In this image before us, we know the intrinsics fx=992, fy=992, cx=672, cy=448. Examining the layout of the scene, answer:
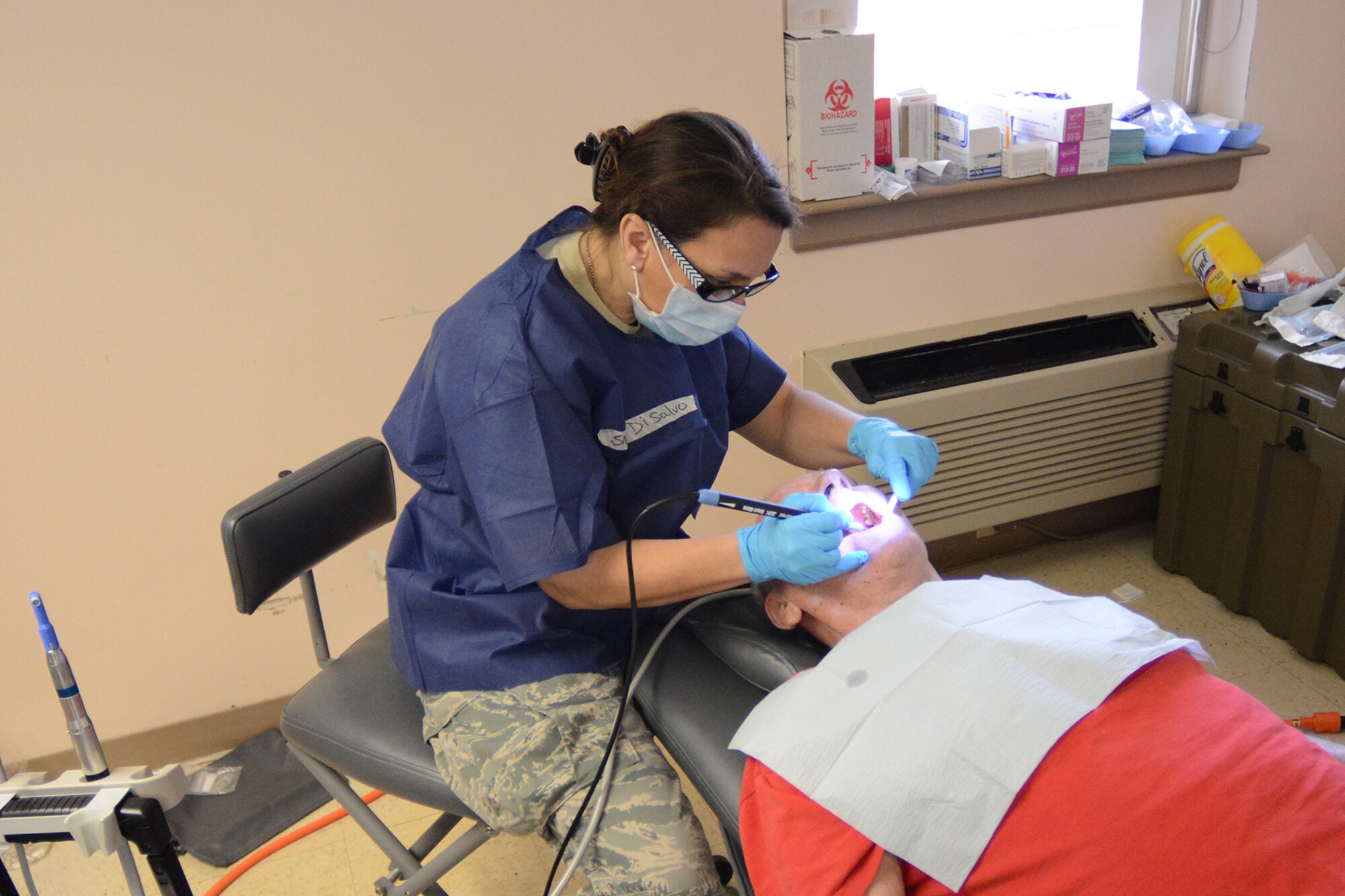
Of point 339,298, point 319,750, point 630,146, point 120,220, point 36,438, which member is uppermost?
point 630,146

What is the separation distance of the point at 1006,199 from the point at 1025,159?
10 centimetres

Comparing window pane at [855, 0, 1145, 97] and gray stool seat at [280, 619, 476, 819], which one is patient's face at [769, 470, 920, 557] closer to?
gray stool seat at [280, 619, 476, 819]

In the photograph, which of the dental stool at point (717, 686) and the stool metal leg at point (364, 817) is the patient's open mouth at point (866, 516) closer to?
the dental stool at point (717, 686)

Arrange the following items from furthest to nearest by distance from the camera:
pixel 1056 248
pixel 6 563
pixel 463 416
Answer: pixel 1056 248 → pixel 6 563 → pixel 463 416

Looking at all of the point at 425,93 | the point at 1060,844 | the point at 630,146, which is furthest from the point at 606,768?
the point at 425,93

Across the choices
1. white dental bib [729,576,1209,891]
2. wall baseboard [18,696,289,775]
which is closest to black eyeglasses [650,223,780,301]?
white dental bib [729,576,1209,891]

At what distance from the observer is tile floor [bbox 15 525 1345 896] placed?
73.1 inches

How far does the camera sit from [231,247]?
185cm

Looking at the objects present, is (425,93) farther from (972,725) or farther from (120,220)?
→ (972,725)

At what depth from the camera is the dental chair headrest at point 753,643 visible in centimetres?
135

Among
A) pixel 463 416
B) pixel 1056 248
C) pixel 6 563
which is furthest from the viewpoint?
pixel 1056 248

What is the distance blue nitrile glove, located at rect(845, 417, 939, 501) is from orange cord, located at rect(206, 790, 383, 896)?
109 cm

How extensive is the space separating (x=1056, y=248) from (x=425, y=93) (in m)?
1.51

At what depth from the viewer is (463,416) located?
1216 millimetres
